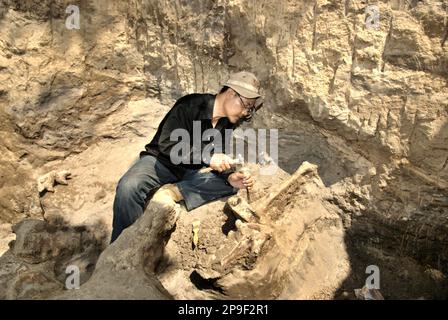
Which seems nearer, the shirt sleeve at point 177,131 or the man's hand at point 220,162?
the man's hand at point 220,162

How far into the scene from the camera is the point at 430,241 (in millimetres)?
3543

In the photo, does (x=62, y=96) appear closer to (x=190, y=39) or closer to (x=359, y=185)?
(x=190, y=39)

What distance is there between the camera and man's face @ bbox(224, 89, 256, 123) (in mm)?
3684

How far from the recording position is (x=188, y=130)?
389 cm

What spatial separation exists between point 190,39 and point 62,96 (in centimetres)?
176

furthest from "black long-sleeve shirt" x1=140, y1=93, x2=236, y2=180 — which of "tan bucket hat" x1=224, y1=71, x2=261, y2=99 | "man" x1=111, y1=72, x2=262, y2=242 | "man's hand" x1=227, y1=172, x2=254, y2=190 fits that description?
"tan bucket hat" x1=224, y1=71, x2=261, y2=99

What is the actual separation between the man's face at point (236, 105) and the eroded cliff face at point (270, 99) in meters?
0.55

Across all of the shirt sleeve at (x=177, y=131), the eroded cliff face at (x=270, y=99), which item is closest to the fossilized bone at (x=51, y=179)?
the eroded cliff face at (x=270, y=99)

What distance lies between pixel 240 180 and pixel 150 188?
35.6 inches

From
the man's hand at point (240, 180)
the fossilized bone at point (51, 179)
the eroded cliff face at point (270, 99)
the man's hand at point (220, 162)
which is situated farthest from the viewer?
the fossilized bone at point (51, 179)

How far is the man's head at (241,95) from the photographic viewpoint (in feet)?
11.9

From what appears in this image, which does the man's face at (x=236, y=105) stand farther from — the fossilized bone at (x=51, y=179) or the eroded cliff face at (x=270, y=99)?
the fossilized bone at (x=51, y=179)

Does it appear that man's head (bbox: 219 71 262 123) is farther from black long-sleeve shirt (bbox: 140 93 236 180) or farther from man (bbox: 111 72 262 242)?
black long-sleeve shirt (bbox: 140 93 236 180)

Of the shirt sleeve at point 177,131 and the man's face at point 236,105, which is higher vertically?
the man's face at point 236,105
